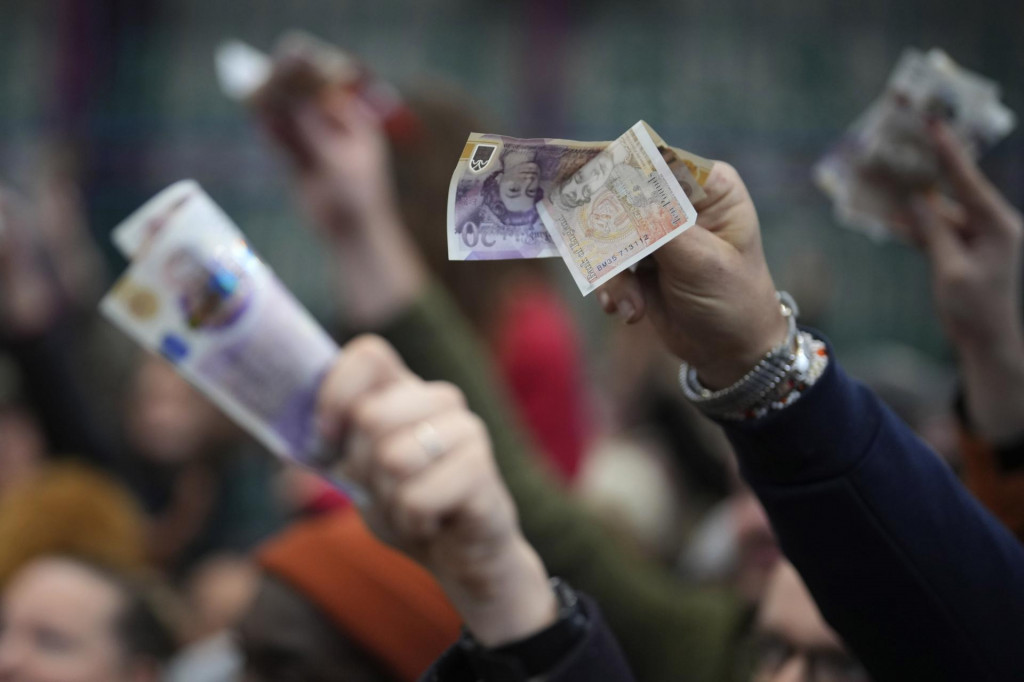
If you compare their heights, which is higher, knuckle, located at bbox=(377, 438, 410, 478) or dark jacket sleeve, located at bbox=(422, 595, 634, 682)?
knuckle, located at bbox=(377, 438, 410, 478)

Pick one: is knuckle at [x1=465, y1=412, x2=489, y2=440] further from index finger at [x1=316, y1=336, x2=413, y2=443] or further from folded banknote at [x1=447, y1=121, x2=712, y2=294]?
folded banknote at [x1=447, y1=121, x2=712, y2=294]

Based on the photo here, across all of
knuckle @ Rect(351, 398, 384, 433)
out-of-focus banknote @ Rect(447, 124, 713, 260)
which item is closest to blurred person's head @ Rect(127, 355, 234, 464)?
knuckle @ Rect(351, 398, 384, 433)

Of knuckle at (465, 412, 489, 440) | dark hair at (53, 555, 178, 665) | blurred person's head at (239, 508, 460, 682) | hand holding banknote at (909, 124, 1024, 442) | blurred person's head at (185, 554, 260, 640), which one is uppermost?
knuckle at (465, 412, 489, 440)

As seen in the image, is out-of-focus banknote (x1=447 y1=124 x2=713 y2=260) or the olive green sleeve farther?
the olive green sleeve

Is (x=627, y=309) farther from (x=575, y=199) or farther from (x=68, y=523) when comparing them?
(x=68, y=523)

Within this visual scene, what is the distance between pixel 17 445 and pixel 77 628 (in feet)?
3.67

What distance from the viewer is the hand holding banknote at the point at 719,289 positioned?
0.79 metres

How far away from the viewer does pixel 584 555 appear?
1.50 m

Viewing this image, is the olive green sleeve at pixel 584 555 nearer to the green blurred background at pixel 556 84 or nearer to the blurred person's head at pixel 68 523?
the blurred person's head at pixel 68 523

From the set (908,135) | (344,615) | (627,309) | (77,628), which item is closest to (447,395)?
(627,309)

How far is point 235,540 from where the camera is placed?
310 cm

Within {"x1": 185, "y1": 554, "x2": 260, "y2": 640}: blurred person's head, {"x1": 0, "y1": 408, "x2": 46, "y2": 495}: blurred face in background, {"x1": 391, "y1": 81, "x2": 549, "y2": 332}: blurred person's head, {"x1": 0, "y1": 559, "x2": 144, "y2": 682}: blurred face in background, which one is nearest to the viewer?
{"x1": 0, "y1": 559, "x2": 144, "y2": 682}: blurred face in background

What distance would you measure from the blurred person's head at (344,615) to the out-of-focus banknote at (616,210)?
754mm

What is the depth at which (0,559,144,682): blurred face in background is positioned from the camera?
1.74 meters
